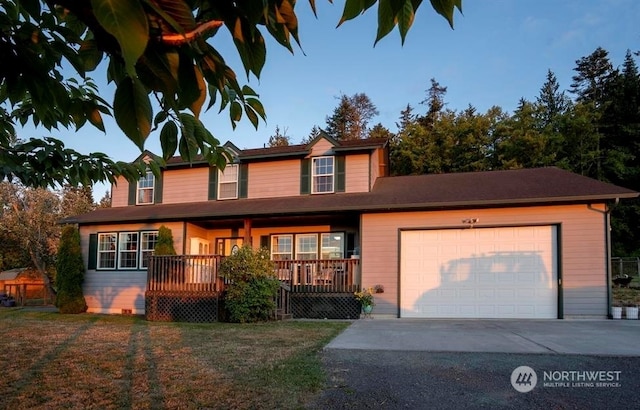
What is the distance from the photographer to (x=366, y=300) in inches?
520

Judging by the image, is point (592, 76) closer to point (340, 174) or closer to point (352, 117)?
point (352, 117)

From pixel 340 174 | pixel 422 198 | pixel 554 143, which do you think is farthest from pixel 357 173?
pixel 554 143

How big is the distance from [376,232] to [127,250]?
8869mm

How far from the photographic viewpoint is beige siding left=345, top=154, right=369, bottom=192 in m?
15.4

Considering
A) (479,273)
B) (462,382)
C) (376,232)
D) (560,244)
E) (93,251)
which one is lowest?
(462,382)

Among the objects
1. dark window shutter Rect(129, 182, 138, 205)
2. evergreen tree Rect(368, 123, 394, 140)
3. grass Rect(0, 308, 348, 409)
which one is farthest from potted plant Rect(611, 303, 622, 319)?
evergreen tree Rect(368, 123, 394, 140)

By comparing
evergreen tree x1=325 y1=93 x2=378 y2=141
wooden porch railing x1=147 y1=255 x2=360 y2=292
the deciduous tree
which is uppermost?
evergreen tree x1=325 y1=93 x2=378 y2=141

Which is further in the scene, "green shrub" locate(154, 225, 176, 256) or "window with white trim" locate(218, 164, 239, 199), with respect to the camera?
"window with white trim" locate(218, 164, 239, 199)

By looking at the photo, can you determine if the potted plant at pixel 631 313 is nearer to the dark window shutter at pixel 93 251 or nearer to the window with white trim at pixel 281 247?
the window with white trim at pixel 281 247

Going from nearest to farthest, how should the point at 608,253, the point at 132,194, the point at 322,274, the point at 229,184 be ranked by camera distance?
the point at 608,253, the point at 322,274, the point at 229,184, the point at 132,194

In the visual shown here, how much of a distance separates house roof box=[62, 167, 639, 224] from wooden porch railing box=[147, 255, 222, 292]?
1.84 metres

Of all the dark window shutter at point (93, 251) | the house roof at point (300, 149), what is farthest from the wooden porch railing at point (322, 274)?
the dark window shutter at point (93, 251)

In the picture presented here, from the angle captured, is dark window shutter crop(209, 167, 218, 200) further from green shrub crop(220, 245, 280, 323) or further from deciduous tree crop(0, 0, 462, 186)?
deciduous tree crop(0, 0, 462, 186)

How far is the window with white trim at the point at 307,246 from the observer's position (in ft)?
53.3
